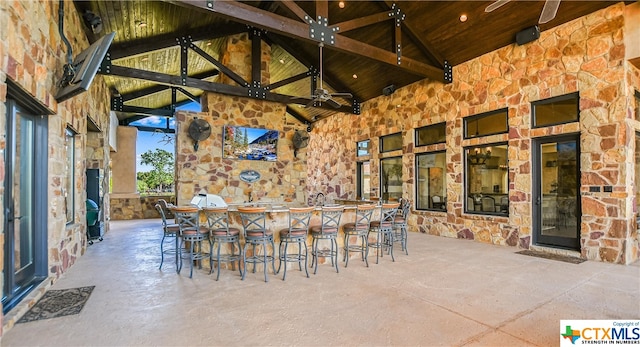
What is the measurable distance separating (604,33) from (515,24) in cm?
125

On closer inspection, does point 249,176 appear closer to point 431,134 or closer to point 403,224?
point 403,224

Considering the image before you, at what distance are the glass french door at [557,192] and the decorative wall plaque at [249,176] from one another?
5950 millimetres

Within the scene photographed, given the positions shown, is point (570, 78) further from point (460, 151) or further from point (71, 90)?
point (71, 90)

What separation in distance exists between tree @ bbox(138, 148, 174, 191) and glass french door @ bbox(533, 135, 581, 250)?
1206cm

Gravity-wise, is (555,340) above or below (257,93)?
below

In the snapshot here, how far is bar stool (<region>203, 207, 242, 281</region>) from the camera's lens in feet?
13.3

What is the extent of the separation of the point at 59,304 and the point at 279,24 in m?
4.34

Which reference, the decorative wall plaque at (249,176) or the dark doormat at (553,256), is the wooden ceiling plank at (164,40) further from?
the dark doormat at (553,256)

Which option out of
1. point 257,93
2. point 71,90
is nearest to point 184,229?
point 71,90

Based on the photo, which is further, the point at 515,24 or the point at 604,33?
the point at 515,24

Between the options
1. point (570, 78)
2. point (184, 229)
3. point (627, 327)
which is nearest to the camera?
point (627, 327)

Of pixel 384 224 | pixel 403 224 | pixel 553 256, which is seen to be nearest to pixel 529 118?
pixel 553 256

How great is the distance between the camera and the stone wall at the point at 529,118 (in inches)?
183

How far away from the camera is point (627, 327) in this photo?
2.63 metres
